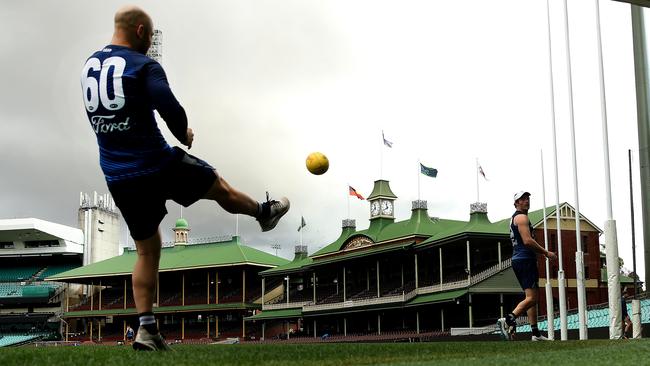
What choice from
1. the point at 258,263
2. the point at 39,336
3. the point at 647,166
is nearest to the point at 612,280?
the point at 647,166

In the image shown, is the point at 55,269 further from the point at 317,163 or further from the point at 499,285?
the point at 317,163

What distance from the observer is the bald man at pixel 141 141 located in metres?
4.77

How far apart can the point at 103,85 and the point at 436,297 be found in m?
39.1

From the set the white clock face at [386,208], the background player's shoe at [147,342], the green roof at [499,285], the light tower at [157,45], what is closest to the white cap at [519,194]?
the background player's shoe at [147,342]

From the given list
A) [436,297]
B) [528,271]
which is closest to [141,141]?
[528,271]

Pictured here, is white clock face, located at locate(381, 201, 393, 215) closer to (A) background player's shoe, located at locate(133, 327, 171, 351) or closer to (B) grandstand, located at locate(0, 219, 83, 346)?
(B) grandstand, located at locate(0, 219, 83, 346)

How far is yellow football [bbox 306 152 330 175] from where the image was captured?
9945 millimetres

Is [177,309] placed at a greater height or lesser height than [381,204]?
lesser

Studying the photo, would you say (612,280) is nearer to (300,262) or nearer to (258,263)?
(300,262)

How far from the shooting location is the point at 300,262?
60250mm

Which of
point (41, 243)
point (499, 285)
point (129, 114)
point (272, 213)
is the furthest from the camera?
point (41, 243)

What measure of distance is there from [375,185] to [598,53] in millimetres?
36135

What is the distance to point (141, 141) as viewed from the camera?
15.8 feet

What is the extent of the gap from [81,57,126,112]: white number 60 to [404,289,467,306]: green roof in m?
36.7
